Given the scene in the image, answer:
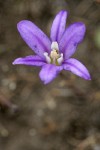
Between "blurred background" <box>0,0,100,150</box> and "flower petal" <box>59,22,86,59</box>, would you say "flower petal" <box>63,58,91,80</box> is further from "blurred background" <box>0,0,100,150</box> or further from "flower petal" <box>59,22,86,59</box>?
"blurred background" <box>0,0,100,150</box>

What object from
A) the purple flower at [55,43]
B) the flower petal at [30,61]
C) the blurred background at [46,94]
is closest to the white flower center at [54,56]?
the purple flower at [55,43]

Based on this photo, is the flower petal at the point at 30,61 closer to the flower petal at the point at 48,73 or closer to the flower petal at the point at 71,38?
the flower petal at the point at 48,73

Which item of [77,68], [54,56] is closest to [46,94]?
[54,56]

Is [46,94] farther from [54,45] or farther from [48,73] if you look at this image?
[48,73]

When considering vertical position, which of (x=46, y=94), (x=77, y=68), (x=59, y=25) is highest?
(x=59, y=25)

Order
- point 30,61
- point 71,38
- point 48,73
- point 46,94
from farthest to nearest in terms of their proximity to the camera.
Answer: point 46,94
point 71,38
point 30,61
point 48,73

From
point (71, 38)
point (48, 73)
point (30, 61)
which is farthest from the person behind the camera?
point (71, 38)

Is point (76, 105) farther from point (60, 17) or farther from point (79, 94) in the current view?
point (60, 17)

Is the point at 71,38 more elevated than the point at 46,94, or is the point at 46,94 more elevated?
the point at 71,38
